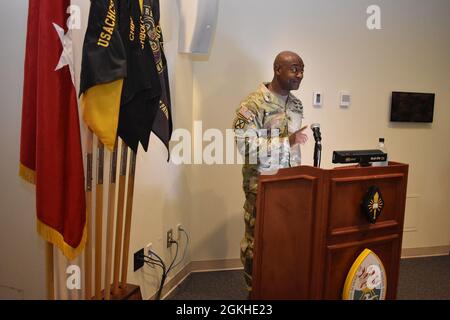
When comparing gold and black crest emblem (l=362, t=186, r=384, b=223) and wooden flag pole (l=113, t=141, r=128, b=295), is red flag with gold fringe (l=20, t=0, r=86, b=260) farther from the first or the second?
gold and black crest emblem (l=362, t=186, r=384, b=223)

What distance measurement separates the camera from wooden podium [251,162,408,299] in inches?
51.1

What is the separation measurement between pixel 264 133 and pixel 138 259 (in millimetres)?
1042

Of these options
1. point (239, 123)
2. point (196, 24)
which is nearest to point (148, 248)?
Answer: point (239, 123)

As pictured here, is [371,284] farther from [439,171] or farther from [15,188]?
[439,171]

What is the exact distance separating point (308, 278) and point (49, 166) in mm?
1078

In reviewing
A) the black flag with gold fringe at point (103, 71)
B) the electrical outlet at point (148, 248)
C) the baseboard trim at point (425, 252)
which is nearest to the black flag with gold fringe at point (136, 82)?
the black flag with gold fringe at point (103, 71)

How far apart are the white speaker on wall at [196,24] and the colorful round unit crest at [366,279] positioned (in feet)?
5.32

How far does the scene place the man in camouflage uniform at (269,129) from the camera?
1824mm

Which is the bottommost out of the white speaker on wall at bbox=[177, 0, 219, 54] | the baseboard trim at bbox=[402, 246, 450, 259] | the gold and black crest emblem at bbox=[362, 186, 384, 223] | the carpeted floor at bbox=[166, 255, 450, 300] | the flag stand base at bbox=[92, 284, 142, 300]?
the carpeted floor at bbox=[166, 255, 450, 300]

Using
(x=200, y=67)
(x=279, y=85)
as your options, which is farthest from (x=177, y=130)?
(x=279, y=85)

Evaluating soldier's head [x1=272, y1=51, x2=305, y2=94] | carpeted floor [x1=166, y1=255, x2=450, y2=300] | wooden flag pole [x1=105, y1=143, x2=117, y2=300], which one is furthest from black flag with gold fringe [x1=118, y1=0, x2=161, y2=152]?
carpeted floor [x1=166, y1=255, x2=450, y2=300]

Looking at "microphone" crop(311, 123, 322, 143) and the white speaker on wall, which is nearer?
"microphone" crop(311, 123, 322, 143)

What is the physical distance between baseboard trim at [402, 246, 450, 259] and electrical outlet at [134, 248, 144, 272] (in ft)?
7.78

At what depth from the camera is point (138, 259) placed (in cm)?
196
